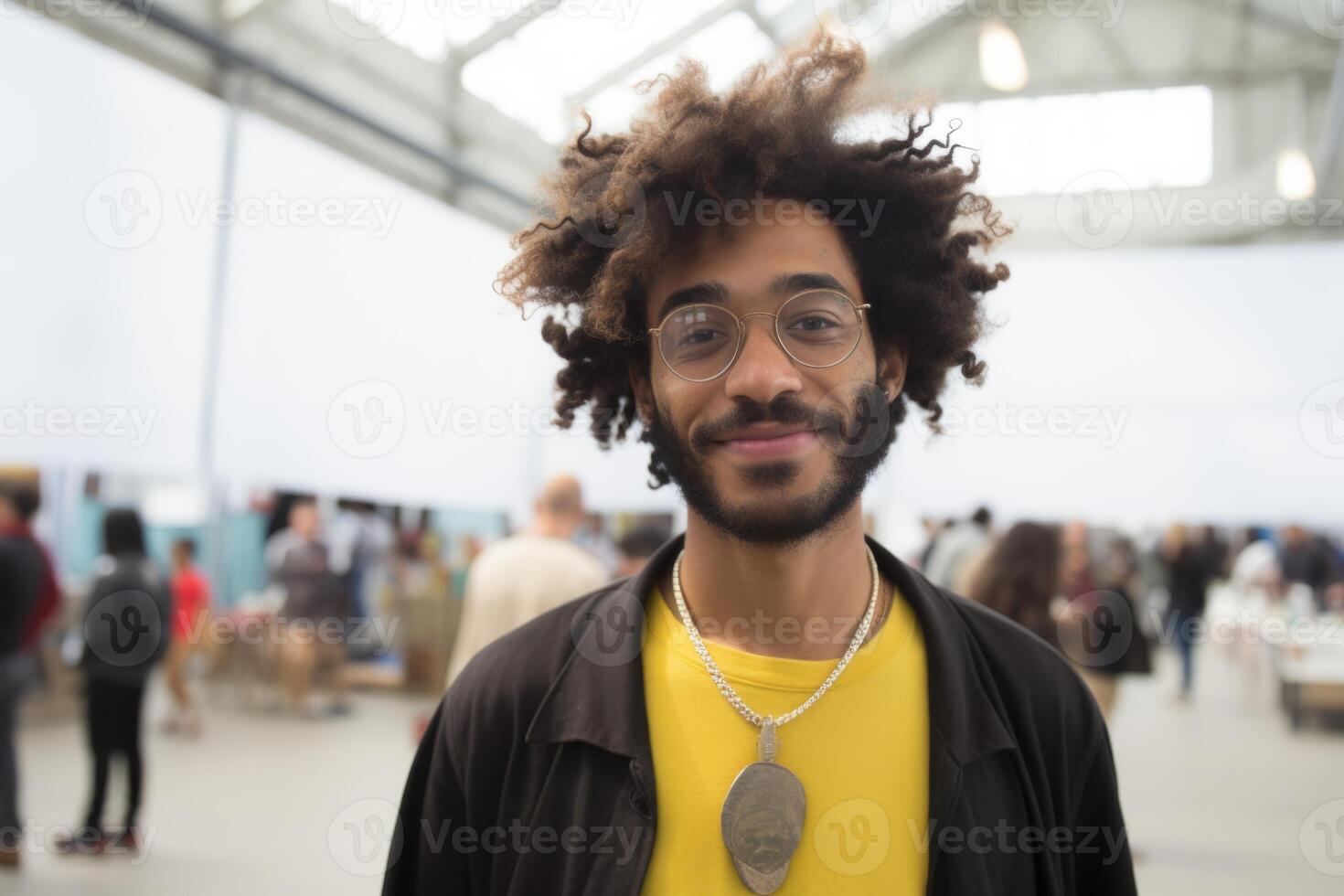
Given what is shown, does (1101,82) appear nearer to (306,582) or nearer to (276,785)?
(306,582)

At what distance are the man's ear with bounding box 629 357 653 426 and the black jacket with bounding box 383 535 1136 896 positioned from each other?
270 mm

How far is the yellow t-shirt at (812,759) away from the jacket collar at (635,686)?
0.12 ft

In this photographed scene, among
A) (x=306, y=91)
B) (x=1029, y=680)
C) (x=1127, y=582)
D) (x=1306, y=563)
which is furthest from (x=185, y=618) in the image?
(x=1306, y=563)

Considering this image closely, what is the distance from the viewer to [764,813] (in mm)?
1302

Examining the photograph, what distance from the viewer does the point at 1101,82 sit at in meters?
12.9

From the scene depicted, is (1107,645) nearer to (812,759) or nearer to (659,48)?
(812,759)

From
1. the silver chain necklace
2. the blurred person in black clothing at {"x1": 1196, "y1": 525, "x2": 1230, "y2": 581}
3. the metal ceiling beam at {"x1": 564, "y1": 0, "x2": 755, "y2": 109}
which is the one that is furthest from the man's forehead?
the blurred person in black clothing at {"x1": 1196, "y1": 525, "x2": 1230, "y2": 581}

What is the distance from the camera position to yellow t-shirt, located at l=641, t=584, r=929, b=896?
1.30m

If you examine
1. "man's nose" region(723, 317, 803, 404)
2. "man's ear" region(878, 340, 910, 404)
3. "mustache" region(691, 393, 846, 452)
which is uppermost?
"man's ear" region(878, 340, 910, 404)

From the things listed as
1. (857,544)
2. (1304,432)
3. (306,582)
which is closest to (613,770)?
(857,544)

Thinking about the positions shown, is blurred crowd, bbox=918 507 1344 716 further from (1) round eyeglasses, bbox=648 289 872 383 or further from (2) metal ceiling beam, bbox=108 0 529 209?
(2) metal ceiling beam, bbox=108 0 529 209

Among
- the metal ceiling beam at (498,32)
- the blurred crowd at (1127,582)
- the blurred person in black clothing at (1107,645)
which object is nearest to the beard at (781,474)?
the blurred crowd at (1127,582)

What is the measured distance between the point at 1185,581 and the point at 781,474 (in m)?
9.47

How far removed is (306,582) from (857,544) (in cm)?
770
